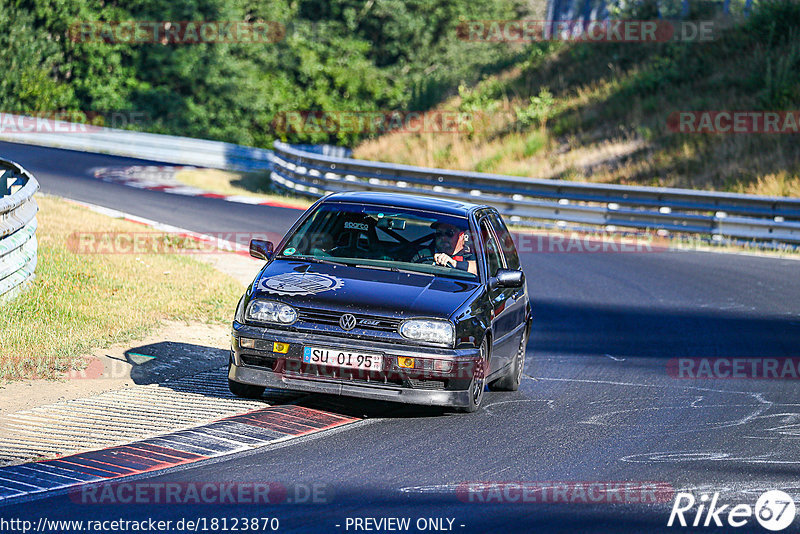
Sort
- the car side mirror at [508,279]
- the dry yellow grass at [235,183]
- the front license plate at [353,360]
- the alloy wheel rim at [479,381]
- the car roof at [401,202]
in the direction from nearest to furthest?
the front license plate at [353,360], the alloy wheel rim at [479,381], the car side mirror at [508,279], the car roof at [401,202], the dry yellow grass at [235,183]

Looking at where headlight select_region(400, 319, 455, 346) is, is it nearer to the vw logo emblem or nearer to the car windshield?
the vw logo emblem

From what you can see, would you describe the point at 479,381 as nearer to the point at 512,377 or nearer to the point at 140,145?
the point at 512,377

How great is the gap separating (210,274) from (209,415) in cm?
642

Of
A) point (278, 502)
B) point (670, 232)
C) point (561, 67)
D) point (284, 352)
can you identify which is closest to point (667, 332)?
point (284, 352)

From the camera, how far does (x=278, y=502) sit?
591 centimetres

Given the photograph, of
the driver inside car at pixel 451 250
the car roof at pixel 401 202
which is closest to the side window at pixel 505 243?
the car roof at pixel 401 202

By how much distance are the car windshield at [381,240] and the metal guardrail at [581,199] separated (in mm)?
14092

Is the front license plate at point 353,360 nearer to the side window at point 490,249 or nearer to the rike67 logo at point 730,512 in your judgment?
the side window at point 490,249

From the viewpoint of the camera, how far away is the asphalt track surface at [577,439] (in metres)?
5.84

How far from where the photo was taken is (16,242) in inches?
421

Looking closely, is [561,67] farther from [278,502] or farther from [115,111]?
[278,502]

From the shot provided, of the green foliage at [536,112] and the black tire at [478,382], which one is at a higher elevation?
the green foliage at [536,112]

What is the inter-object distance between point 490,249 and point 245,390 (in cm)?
238

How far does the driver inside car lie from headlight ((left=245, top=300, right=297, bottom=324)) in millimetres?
1361
